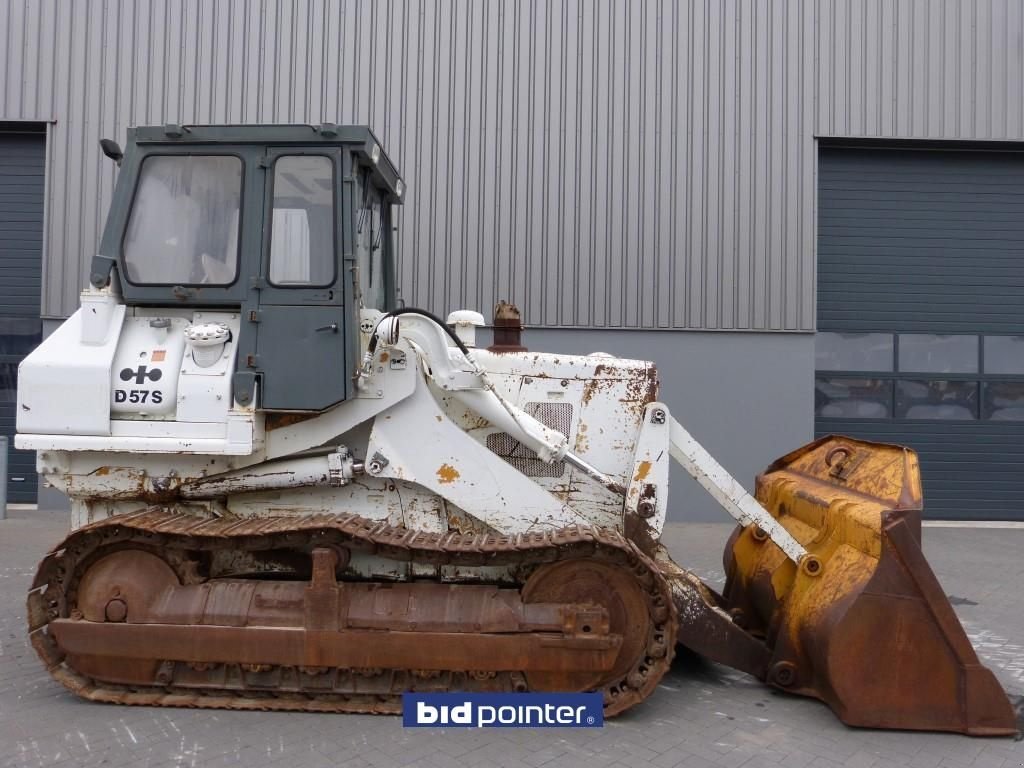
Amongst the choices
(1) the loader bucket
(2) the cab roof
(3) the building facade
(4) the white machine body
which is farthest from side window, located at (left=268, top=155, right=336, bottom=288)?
(3) the building facade

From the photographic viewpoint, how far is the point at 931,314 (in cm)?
1089

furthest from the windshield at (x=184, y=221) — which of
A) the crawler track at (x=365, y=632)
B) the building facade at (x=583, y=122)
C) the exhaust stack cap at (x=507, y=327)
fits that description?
the building facade at (x=583, y=122)

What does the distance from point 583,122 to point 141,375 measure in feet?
24.5

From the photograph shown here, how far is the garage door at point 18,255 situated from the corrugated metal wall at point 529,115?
0.77m

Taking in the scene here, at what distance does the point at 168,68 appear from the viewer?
32.9 ft

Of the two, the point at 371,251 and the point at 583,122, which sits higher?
the point at 583,122

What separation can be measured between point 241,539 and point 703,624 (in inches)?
100

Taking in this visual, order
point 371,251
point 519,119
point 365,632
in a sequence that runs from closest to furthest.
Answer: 1. point 365,632
2. point 371,251
3. point 519,119

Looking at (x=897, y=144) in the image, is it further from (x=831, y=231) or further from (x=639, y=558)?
(x=639, y=558)

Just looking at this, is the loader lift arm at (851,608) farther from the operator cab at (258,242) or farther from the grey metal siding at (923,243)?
the grey metal siding at (923,243)

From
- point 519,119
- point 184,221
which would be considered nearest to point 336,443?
point 184,221

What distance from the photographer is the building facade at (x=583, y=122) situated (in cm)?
992

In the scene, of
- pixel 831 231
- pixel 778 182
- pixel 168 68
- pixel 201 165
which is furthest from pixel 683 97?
pixel 201 165

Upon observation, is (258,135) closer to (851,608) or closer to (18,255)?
(851,608)
